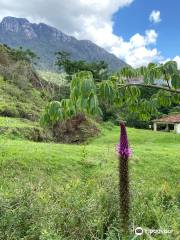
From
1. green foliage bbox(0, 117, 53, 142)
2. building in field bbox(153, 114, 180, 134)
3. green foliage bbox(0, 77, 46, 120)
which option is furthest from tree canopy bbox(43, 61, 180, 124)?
building in field bbox(153, 114, 180, 134)

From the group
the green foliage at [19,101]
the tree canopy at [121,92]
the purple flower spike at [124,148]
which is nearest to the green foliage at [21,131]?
the green foliage at [19,101]

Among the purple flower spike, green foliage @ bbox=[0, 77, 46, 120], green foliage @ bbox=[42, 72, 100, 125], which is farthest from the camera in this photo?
green foliage @ bbox=[0, 77, 46, 120]

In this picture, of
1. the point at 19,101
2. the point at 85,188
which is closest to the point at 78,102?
the point at 85,188

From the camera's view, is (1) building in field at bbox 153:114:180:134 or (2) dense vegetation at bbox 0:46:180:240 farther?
(1) building in field at bbox 153:114:180:134

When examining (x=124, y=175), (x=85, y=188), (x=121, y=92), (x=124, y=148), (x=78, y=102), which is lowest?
(x=85, y=188)

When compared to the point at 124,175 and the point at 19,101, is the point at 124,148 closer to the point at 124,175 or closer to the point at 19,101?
the point at 124,175

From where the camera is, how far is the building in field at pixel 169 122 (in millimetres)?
45312

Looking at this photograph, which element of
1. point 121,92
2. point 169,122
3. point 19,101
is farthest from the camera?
point 169,122

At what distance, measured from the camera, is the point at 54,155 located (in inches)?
556

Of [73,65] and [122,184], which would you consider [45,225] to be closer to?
[122,184]

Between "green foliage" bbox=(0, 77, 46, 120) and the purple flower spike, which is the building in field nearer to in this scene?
"green foliage" bbox=(0, 77, 46, 120)

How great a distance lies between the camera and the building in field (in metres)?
45.3

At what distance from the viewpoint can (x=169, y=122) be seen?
152 ft

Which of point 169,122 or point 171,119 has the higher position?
point 171,119
